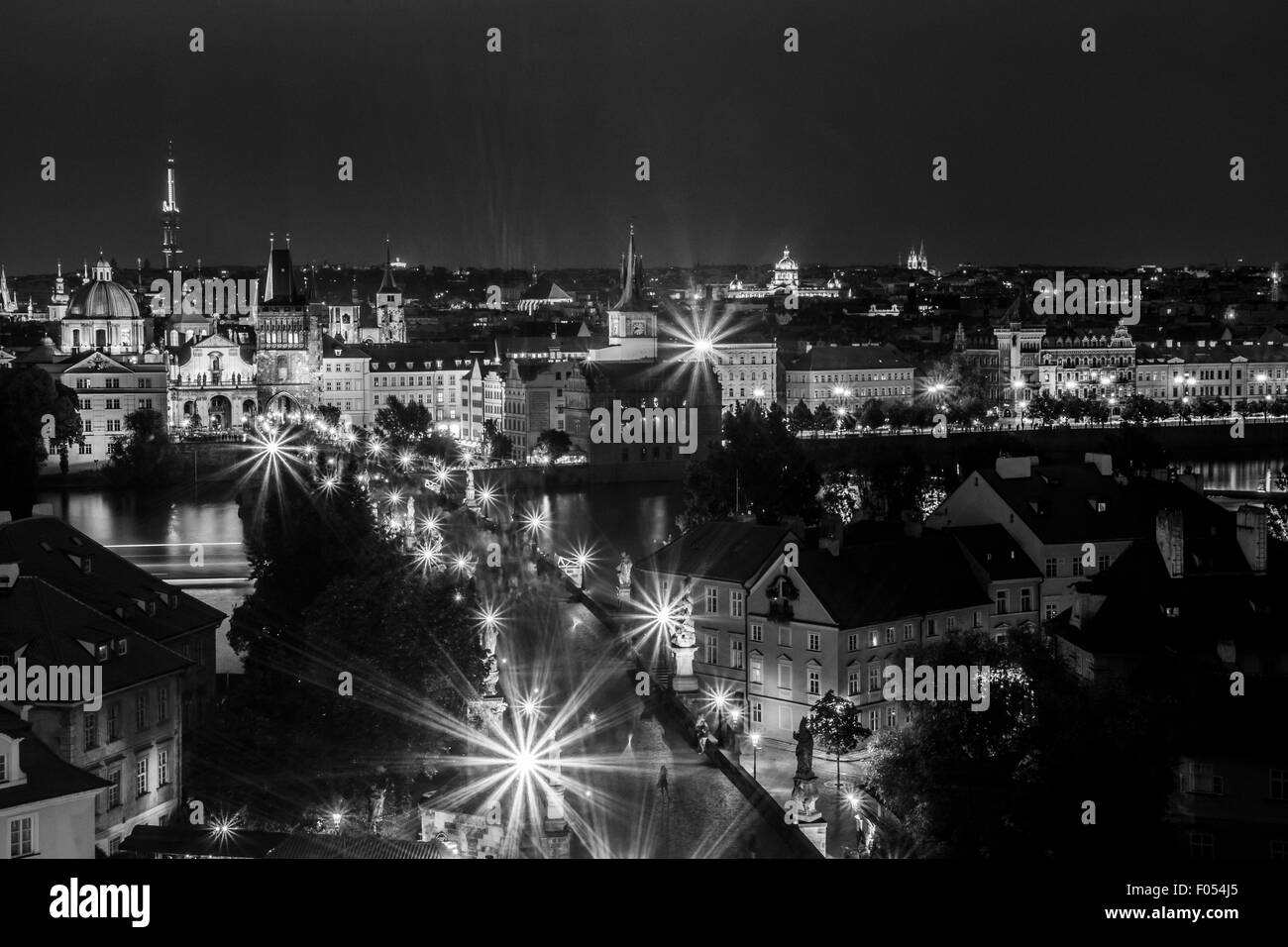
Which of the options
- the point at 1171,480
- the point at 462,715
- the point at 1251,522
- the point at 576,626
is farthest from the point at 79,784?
the point at 1171,480

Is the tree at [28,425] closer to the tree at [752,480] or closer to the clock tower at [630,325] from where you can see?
the tree at [752,480]

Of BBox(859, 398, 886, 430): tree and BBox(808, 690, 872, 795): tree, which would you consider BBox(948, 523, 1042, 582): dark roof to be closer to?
BBox(808, 690, 872, 795): tree

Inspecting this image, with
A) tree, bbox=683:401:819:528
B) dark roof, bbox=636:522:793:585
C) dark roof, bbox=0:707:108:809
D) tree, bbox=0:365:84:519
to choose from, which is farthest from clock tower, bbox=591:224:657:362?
dark roof, bbox=0:707:108:809

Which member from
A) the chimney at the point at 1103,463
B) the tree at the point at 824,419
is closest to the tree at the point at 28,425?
the chimney at the point at 1103,463

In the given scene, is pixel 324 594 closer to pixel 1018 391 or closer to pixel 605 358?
pixel 605 358

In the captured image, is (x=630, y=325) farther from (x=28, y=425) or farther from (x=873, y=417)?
(x=28, y=425)

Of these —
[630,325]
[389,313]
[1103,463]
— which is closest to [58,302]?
[389,313]
